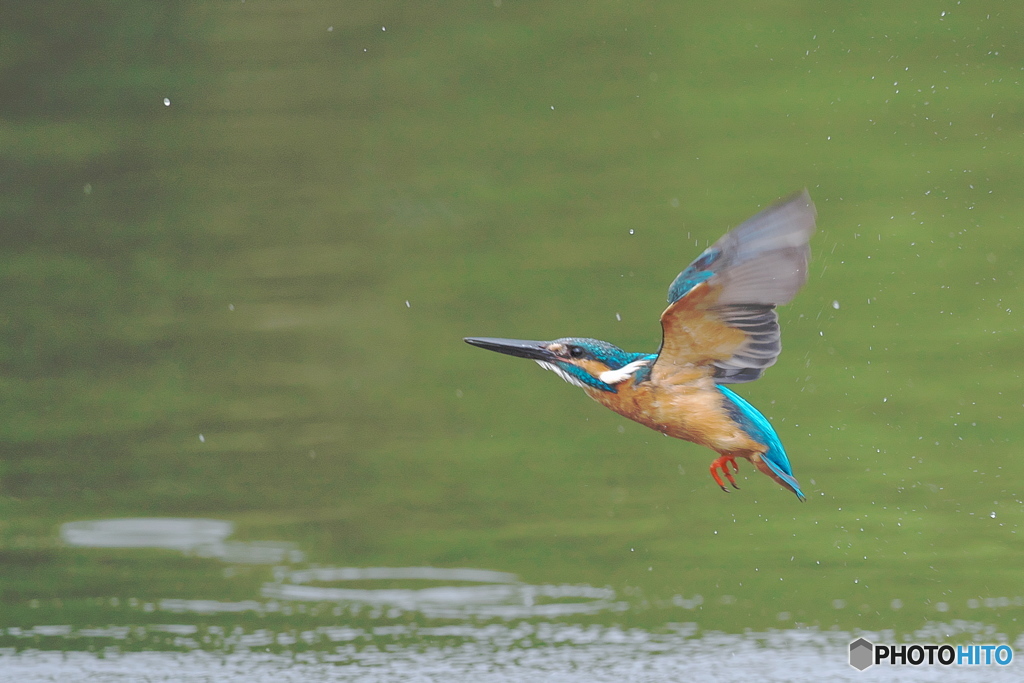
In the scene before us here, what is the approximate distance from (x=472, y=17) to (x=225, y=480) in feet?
6.44

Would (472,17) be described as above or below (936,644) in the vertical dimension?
above

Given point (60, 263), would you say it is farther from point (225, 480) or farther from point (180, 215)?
point (225, 480)

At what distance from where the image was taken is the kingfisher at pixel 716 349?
1.63 meters

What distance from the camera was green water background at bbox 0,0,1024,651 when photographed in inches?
136

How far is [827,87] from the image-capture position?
429 centimetres

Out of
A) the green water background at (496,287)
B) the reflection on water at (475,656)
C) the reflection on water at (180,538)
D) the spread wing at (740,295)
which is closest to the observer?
the spread wing at (740,295)

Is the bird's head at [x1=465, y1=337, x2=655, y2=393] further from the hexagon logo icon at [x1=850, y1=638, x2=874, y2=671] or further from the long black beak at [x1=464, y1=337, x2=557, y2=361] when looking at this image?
the hexagon logo icon at [x1=850, y1=638, x2=874, y2=671]

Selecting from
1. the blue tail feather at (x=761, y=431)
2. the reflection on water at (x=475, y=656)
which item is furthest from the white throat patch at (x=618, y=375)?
the reflection on water at (x=475, y=656)

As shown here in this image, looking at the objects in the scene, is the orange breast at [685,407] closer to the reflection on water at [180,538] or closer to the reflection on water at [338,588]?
the reflection on water at [338,588]

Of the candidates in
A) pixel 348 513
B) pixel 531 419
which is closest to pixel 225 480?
pixel 348 513

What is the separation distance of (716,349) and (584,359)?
19 cm

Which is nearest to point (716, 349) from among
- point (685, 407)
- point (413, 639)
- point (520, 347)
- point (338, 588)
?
point (685, 407)

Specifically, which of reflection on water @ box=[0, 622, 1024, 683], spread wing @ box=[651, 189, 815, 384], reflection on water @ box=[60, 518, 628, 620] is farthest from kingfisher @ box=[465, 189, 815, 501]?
reflection on water @ box=[60, 518, 628, 620]

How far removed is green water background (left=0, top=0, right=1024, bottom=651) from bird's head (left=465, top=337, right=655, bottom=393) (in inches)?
58.2
